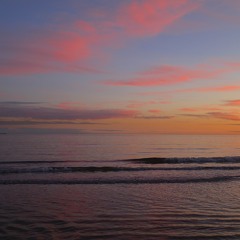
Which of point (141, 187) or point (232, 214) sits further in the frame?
point (141, 187)

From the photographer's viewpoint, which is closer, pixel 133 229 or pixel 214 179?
pixel 133 229

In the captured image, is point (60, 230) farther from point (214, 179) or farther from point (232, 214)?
point (214, 179)

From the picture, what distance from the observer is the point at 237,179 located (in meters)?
21.6

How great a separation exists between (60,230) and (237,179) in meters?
15.5

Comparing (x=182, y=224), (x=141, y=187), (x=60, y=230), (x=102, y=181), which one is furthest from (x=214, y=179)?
(x=60, y=230)

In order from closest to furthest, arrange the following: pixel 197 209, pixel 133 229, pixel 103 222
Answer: pixel 133 229
pixel 103 222
pixel 197 209

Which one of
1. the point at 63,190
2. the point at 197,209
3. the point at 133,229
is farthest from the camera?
the point at 63,190

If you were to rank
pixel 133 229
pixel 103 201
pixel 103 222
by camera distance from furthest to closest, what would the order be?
pixel 103 201, pixel 103 222, pixel 133 229

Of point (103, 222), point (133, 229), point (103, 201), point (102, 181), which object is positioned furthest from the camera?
point (102, 181)

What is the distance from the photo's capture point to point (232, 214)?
38.2ft

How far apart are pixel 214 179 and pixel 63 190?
10687 mm

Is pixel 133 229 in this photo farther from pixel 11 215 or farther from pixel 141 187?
pixel 141 187

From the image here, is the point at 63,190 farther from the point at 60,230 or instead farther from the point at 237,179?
the point at 237,179

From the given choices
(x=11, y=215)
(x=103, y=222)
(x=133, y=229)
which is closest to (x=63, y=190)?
(x=11, y=215)
